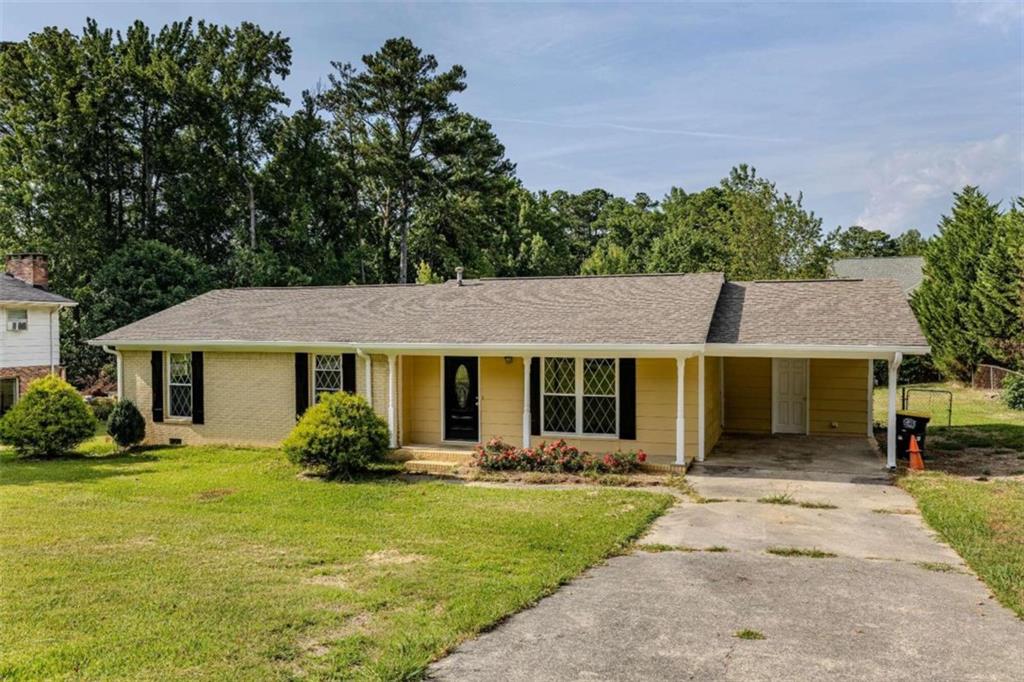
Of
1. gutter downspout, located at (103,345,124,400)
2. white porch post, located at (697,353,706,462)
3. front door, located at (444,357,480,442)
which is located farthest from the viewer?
gutter downspout, located at (103,345,124,400)

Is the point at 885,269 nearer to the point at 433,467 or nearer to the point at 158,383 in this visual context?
the point at 433,467

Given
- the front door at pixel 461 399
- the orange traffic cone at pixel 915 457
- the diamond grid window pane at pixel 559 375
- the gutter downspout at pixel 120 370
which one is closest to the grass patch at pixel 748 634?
the diamond grid window pane at pixel 559 375

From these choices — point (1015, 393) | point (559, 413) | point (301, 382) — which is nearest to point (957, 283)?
point (1015, 393)

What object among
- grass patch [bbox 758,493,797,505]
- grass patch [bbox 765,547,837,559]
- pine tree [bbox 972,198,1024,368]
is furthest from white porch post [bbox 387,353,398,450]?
pine tree [bbox 972,198,1024,368]

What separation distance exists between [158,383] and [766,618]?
14.7 m

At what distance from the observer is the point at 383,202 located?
40.6 m

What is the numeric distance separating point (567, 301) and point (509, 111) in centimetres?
744

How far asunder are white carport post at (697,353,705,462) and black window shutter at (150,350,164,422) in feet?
38.5

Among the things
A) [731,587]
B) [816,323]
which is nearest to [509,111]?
[816,323]

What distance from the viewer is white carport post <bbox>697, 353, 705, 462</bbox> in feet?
42.4

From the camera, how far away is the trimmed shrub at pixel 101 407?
2167 centimetres

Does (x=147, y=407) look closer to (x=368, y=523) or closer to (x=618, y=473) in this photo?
(x=368, y=523)

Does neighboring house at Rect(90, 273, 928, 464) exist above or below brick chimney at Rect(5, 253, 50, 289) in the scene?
below

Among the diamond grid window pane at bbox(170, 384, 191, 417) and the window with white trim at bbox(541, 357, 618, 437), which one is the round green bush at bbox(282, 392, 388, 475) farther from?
the diamond grid window pane at bbox(170, 384, 191, 417)
